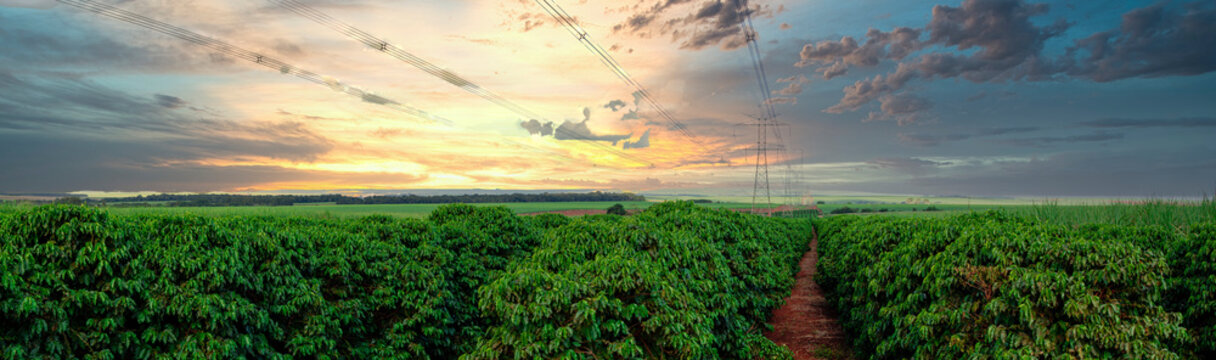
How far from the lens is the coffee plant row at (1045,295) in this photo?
352 inches

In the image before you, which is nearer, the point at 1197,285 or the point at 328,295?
the point at 1197,285

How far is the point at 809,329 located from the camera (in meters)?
20.4

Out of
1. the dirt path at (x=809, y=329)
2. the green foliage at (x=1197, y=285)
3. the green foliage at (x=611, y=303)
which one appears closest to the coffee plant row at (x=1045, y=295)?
the green foliage at (x=1197, y=285)

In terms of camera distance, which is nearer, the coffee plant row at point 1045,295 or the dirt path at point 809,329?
the coffee plant row at point 1045,295

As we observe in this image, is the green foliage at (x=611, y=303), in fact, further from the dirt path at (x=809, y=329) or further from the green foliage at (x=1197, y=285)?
the green foliage at (x=1197, y=285)

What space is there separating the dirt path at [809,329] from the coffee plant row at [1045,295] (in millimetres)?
4068

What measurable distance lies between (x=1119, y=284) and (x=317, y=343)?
49.1ft

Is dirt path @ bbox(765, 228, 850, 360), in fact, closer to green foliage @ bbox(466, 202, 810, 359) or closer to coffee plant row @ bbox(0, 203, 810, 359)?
coffee plant row @ bbox(0, 203, 810, 359)

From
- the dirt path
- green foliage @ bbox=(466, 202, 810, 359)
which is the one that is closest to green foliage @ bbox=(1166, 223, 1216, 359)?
the dirt path

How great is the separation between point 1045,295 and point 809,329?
38.8ft

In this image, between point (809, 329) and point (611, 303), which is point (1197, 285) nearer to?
point (809, 329)

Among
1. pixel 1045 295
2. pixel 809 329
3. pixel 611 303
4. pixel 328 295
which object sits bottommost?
pixel 809 329

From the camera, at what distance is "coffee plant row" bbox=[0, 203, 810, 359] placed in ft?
27.6

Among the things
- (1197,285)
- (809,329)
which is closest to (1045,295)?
(1197,285)
